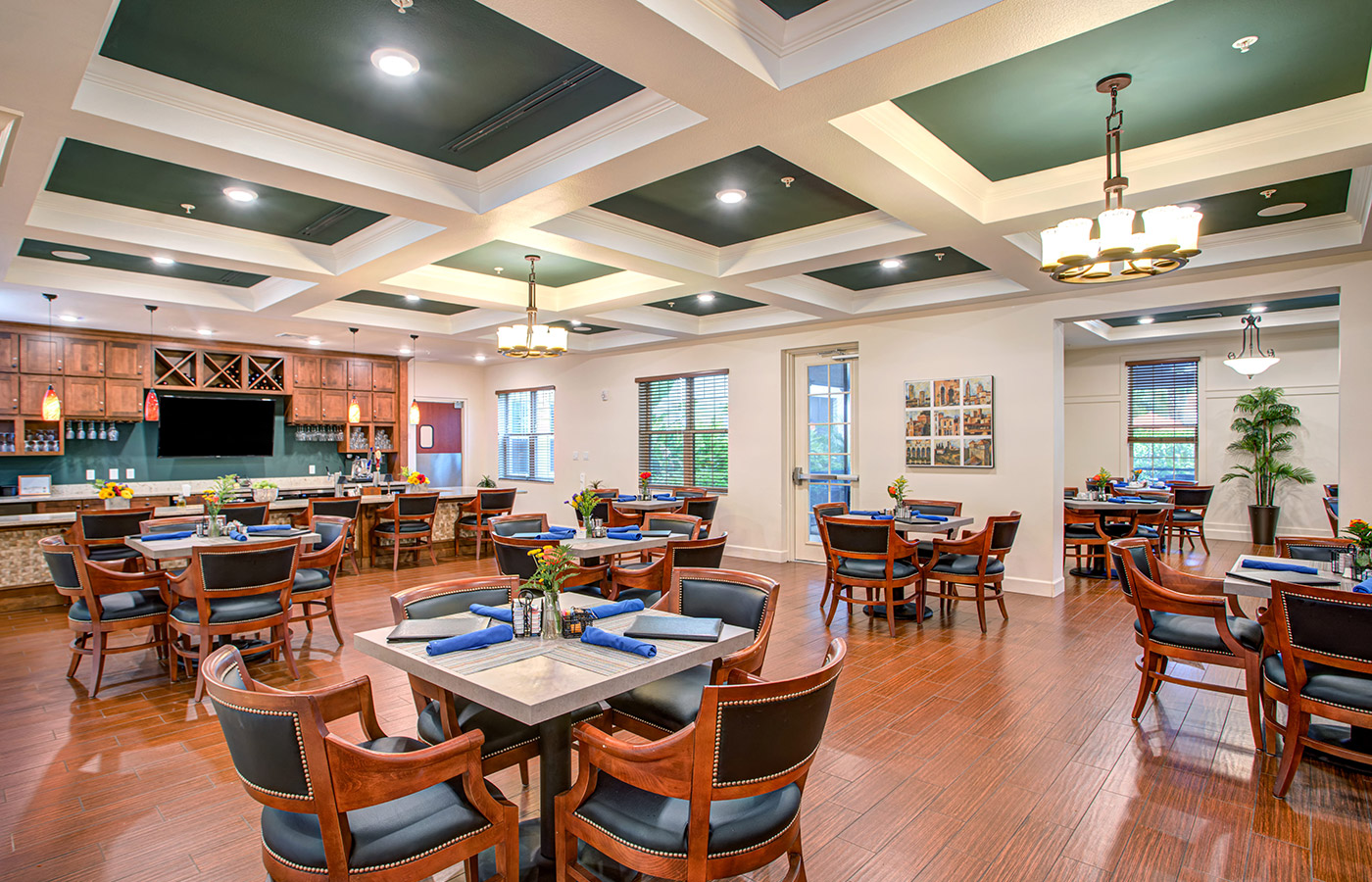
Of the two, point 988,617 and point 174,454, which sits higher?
point 174,454

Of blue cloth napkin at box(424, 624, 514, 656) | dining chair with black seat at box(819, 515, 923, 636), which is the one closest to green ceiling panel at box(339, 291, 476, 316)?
Answer: dining chair with black seat at box(819, 515, 923, 636)

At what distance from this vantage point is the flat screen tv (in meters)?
9.15

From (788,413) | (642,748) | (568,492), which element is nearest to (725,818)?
(642,748)

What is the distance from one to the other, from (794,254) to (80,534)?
5986 millimetres

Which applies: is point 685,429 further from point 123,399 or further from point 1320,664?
point 1320,664

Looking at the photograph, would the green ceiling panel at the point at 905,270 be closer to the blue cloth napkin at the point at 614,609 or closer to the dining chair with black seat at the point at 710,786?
the blue cloth napkin at the point at 614,609

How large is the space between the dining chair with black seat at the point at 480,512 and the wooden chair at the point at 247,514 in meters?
2.67

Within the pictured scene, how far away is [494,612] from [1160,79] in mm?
3752

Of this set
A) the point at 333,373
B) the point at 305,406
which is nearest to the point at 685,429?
the point at 333,373

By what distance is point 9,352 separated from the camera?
7898 mm

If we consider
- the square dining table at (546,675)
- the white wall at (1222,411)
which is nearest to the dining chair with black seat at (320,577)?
the square dining table at (546,675)

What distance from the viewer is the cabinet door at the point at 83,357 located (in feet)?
27.0

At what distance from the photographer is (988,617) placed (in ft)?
19.3

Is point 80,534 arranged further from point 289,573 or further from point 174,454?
point 174,454
